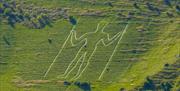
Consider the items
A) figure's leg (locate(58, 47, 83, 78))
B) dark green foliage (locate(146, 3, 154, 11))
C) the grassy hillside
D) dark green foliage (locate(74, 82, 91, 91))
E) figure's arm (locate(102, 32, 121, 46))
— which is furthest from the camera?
dark green foliage (locate(146, 3, 154, 11))

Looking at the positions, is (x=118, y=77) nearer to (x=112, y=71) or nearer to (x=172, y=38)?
(x=112, y=71)

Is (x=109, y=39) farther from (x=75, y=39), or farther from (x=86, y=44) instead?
(x=75, y=39)

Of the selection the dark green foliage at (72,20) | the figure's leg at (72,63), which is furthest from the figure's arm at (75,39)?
the dark green foliage at (72,20)

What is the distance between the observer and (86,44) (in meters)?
103

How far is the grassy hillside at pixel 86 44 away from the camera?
99.4 m

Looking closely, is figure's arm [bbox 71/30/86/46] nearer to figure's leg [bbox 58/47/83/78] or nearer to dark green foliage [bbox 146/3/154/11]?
figure's leg [bbox 58/47/83/78]

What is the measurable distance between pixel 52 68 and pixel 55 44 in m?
5.38

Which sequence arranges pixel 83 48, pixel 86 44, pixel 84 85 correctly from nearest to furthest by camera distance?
pixel 84 85 → pixel 83 48 → pixel 86 44

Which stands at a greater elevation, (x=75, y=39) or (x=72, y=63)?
(x=75, y=39)

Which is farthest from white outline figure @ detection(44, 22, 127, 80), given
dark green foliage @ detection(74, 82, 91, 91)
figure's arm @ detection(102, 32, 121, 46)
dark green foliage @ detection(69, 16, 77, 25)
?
dark green foliage @ detection(74, 82, 91, 91)

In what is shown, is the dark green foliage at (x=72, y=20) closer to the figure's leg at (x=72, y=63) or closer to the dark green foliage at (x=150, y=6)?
the figure's leg at (x=72, y=63)

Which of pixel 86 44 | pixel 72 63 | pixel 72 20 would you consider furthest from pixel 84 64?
pixel 72 20

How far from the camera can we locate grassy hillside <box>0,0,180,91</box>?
99.4 metres

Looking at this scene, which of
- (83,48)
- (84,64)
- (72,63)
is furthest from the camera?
(83,48)
